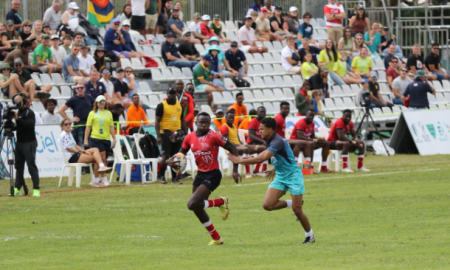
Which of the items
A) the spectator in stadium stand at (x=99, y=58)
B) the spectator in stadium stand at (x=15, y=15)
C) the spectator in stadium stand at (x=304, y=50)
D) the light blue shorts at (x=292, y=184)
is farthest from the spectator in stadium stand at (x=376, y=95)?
the light blue shorts at (x=292, y=184)

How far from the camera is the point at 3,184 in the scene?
1939 centimetres

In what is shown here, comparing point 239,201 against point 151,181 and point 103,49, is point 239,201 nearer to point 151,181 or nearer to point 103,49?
point 151,181

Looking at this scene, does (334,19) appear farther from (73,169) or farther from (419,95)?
(73,169)

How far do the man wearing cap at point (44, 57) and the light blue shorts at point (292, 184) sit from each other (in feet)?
46.9

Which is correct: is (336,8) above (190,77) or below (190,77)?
above

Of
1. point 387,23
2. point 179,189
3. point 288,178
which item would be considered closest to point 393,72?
point 387,23

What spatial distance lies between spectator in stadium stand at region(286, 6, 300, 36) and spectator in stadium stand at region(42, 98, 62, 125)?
13622 millimetres

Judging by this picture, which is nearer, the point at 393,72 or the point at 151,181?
the point at 151,181

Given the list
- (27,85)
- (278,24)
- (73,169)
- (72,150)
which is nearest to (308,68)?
(278,24)

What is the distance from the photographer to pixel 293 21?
32719mm

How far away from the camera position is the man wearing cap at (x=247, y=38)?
1171 inches

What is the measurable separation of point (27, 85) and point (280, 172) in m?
12.6

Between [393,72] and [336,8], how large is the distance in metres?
3.46

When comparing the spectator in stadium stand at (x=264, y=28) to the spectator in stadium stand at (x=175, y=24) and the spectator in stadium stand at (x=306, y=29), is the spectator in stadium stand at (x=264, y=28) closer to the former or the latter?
the spectator in stadium stand at (x=306, y=29)
